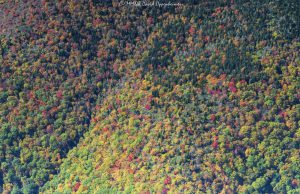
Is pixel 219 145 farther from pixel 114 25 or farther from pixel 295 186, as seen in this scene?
pixel 114 25

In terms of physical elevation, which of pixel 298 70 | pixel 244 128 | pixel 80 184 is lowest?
pixel 80 184

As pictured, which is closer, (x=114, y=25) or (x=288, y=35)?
(x=288, y=35)

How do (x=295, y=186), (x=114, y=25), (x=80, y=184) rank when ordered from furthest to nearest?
1. (x=114, y=25)
2. (x=80, y=184)
3. (x=295, y=186)

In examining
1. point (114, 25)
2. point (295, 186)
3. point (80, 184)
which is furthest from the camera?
point (114, 25)

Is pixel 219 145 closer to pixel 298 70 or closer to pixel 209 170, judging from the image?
pixel 209 170

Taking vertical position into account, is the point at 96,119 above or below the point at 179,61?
below

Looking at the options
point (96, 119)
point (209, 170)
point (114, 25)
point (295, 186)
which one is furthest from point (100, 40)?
point (295, 186)
